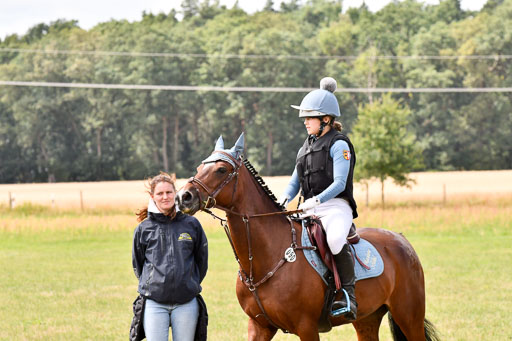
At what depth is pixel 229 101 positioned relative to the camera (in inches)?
3066

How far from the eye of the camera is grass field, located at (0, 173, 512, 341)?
1099cm

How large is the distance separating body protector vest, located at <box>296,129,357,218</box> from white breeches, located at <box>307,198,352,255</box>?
16 centimetres

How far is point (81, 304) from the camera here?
13.4 metres

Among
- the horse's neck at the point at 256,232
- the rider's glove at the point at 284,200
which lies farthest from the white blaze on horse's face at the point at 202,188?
the rider's glove at the point at 284,200

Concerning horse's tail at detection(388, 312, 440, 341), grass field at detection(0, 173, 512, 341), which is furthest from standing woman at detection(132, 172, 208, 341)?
grass field at detection(0, 173, 512, 341)

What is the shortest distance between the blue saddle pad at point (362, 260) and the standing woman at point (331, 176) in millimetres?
164

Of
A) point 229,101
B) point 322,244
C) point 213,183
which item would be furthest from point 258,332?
point 229,101

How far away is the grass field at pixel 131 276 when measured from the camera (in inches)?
433

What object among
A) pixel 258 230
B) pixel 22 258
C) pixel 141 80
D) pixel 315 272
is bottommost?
pixel 22 258

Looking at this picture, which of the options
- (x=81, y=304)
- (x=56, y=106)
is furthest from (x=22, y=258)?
(x=56, y=106)

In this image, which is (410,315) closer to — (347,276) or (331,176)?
(347,276)

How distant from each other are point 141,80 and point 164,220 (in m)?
71.5

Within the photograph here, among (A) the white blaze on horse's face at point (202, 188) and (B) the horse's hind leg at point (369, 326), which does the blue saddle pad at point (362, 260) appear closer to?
(B) the horse's hind leg at point (369, 326)

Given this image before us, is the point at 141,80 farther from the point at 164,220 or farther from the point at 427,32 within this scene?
the point at 164,220
